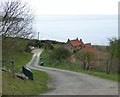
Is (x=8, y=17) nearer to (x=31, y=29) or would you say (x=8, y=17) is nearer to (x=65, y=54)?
(x=31, y=29)

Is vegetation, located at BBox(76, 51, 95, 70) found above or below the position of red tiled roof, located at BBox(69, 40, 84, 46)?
below

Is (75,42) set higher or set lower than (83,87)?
higher

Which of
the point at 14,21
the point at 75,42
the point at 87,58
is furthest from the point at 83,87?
the point at 75,42

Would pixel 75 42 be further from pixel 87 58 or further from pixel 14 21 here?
pixel 14 21

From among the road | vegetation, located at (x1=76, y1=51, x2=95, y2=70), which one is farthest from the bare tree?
vegetation, located at (x1=76, y1=51, x2=95, y2=70)

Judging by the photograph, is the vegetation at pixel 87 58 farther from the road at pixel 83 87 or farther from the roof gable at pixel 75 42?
the road at pixel 83 87

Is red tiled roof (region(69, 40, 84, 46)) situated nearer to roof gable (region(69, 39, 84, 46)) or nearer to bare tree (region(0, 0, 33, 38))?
roof gable (region(69, 39, 84, 46))

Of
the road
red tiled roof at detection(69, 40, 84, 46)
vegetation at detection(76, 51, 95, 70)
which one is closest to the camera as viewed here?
the road

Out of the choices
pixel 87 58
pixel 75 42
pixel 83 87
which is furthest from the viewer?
pixel 75 42

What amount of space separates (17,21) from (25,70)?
3251mm

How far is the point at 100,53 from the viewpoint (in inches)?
2894

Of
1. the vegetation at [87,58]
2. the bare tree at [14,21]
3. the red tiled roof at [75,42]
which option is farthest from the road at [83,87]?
the red tiled roof at [75,42]

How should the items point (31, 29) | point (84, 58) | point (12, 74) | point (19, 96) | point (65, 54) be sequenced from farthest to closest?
1. point (65, 54)
2. point (84, 58)
3. point (31, 29)
4. point (12, 74)
5. point (19, 96)

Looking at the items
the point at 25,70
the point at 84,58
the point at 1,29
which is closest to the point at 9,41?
the point at 1,29
